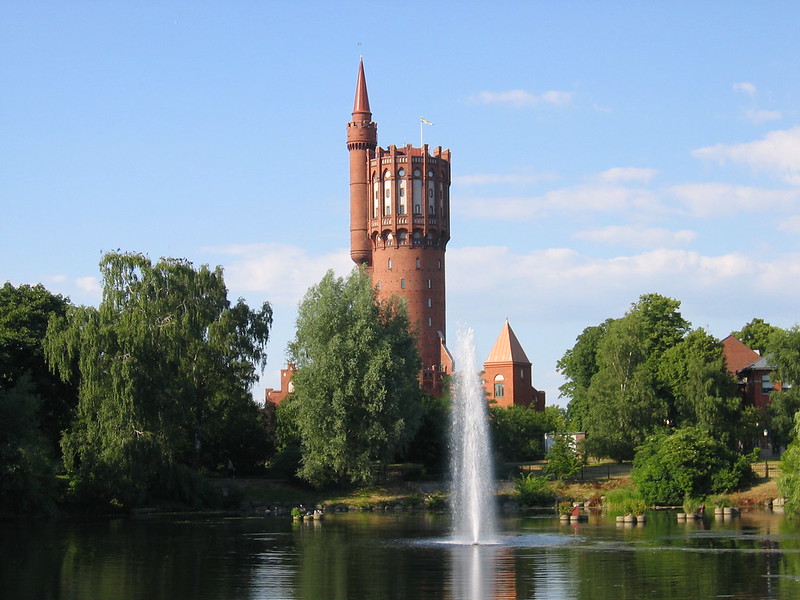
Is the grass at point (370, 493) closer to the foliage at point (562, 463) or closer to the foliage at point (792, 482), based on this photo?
the foliage at point (562, 463)

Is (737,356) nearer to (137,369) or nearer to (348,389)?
(348,389)

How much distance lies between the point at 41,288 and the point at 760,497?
37.3 m

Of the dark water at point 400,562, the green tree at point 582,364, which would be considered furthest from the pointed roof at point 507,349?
the dark water at point 400,562

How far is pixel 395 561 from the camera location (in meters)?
31.0

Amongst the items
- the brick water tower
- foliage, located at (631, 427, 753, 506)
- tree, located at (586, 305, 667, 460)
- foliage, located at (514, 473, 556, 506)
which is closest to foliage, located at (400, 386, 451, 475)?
tree, located at (586, 305, 667, 460)

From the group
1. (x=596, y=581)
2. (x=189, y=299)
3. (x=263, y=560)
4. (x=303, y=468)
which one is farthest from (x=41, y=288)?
(x=596, y=581)

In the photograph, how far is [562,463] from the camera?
203 ft

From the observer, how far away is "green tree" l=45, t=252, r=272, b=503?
50.4 meters

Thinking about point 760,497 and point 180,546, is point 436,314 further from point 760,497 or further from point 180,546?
point 180,546

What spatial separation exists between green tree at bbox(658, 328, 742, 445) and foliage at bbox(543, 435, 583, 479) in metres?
6.10

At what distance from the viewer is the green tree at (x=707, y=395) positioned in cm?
6481

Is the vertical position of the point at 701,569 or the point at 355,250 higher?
the point at 355,250

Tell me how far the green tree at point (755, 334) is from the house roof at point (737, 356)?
441 inches

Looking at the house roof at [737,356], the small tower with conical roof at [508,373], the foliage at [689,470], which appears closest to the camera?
the foliage at [689,470]
